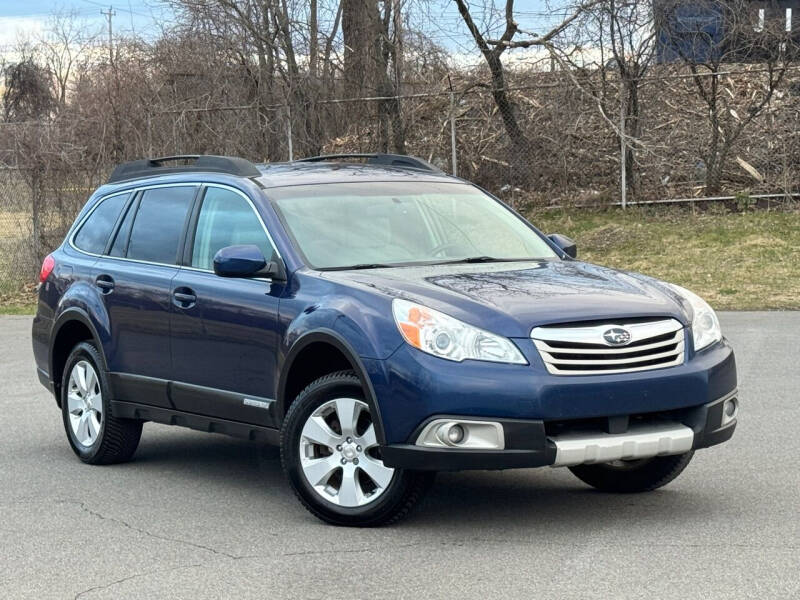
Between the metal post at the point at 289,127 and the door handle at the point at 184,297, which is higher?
the metal post at the point at 289,127

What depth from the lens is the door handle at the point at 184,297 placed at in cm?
766

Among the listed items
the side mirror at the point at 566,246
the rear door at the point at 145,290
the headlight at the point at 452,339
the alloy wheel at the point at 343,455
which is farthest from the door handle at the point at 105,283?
the headlight at the point at 452,339

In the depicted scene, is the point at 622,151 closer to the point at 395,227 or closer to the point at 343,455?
the point at 395,227

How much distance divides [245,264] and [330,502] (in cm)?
130

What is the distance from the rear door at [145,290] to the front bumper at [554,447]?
217 cm

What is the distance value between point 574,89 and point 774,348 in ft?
32.8

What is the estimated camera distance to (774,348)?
510 inches

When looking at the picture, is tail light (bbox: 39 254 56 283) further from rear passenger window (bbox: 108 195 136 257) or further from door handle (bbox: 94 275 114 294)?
door handle (bbox: 94 275 114 294)

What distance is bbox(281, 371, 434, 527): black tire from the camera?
6.43 m

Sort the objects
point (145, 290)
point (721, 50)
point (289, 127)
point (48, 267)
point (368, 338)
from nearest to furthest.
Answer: point (368, 338)
point (145, 290)
point (48, 267)
point (721, 50)
point (289, 127)

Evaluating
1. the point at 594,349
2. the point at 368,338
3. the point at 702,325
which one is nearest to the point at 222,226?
the point at 368,338

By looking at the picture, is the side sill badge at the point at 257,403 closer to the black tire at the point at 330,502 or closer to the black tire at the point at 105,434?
the black tire at the point at 330,502

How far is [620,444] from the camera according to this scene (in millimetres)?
6188

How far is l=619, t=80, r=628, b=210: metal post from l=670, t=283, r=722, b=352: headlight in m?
14.7
